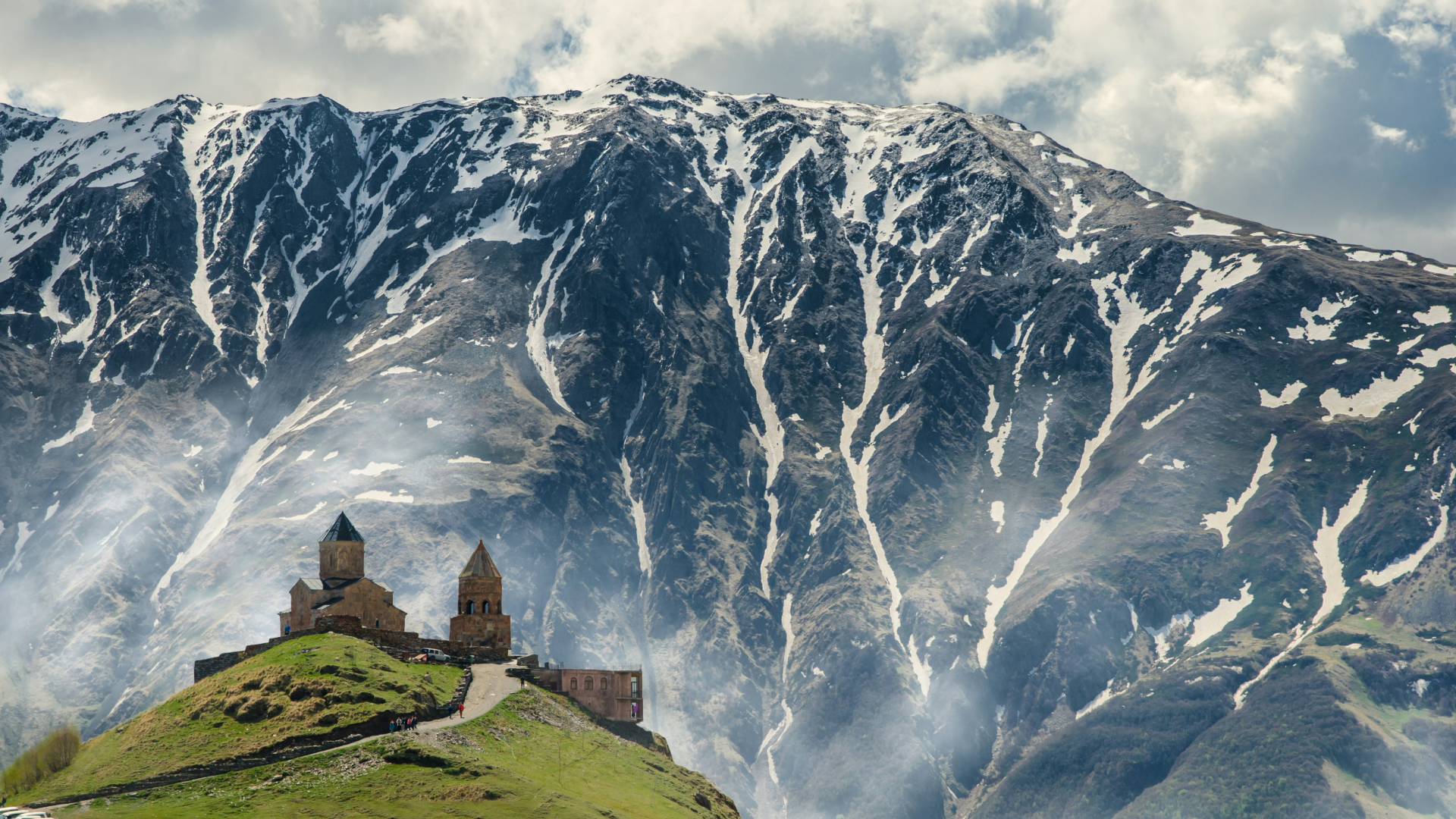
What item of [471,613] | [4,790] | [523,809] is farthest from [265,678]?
[471,613]

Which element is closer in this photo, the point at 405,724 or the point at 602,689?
the point at 405,724

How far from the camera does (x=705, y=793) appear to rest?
456 feet

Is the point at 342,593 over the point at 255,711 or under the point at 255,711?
over

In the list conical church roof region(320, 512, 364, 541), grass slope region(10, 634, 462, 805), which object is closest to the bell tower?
conical church roof region(320, 512, 364, 541)

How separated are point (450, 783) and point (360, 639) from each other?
32.7m

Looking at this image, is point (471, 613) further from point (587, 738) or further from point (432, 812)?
point (432, 812)

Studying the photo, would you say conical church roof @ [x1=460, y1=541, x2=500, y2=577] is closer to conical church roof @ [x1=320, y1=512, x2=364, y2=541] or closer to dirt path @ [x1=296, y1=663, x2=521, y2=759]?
conical church roof @ [x1=320, y1=512, x2=364, y2=541]

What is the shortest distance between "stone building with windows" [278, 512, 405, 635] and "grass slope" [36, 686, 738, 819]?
32.1 m

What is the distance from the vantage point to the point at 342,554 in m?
152

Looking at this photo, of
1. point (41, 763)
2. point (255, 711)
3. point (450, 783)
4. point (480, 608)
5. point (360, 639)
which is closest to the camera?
point (450, 783)

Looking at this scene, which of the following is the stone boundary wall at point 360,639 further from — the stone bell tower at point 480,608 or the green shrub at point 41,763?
the green shrub at point 41,763

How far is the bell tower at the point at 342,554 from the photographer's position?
152250mm

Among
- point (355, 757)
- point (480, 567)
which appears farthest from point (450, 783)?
point (480, 567)

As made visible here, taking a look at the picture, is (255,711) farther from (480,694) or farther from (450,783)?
(480,694)
